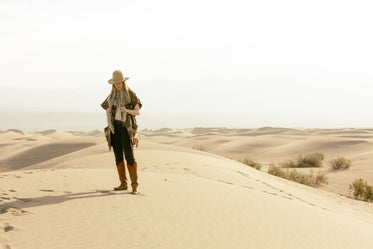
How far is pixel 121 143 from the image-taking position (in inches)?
235

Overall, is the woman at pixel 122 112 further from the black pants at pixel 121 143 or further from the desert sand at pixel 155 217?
the desert sand at pixel 155 217

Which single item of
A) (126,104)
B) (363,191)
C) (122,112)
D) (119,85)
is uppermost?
(119,85)

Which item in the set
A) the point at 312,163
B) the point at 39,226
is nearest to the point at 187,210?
the point at 39,226

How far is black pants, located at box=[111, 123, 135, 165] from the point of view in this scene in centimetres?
577

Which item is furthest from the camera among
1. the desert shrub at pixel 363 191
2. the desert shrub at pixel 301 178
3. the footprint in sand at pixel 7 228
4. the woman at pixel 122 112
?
the desert shrub at pixel 301 178

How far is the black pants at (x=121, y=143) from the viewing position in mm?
5773

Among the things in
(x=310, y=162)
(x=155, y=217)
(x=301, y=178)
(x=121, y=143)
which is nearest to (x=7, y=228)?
(x=155, y=217)

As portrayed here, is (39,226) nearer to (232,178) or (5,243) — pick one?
(5,243)

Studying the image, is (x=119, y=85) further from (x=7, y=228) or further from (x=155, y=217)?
(x=7, y=228)

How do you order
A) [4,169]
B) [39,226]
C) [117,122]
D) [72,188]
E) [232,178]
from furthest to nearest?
[4,169], [232,178], [72,188], [117,122], [39,226]

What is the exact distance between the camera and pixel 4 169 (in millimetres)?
18062

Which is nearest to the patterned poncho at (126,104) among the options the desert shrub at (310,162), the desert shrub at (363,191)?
the desert shrub at (363,191)

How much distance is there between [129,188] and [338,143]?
23.1 meters

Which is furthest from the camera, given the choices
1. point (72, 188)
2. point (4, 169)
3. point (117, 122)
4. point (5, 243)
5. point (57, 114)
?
point (57, 114)
